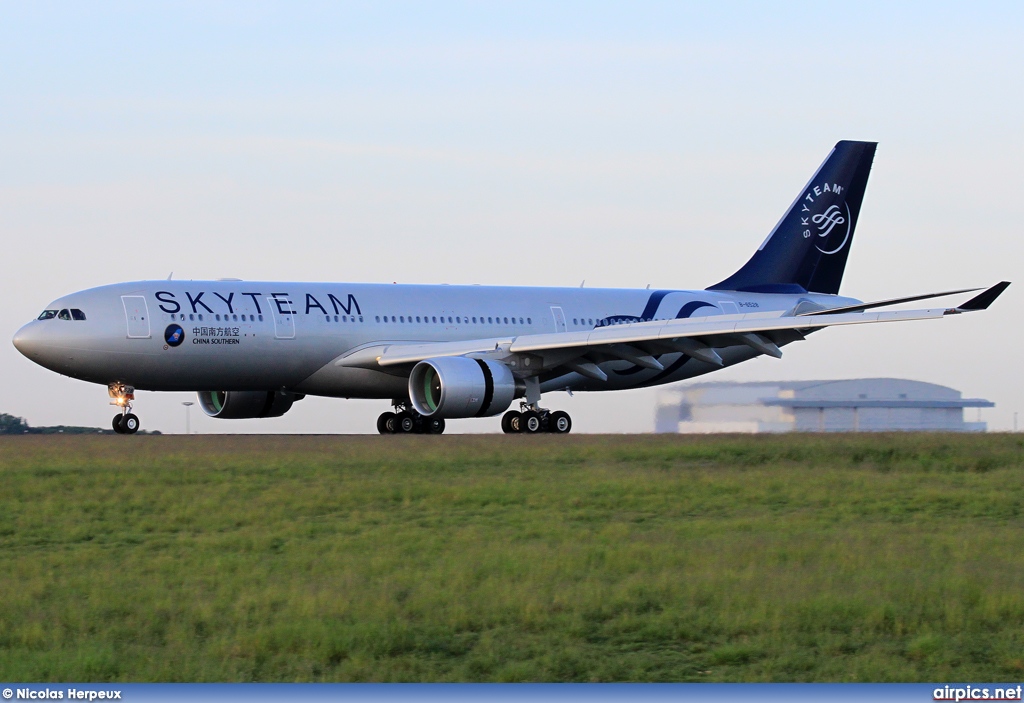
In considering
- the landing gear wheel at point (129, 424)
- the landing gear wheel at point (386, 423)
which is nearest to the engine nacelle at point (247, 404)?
the landing gear wheel at point (386, 423)

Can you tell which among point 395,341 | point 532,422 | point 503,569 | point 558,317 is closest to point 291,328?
point 395,341

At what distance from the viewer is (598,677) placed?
9016 mm

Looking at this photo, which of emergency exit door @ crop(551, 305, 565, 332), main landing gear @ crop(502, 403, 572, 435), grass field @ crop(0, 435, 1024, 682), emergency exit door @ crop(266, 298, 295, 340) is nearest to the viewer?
grass field @ crop(0, 435, 1024, 682)

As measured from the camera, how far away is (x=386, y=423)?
32844mm

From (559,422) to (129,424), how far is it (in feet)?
30.6

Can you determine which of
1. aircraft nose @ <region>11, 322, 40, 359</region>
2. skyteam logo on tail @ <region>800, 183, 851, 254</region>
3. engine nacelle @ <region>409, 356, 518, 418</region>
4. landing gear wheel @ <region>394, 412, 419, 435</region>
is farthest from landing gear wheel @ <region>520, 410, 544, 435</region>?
skyteam logo on tail @ <region>800, 183, 851, 254</region>

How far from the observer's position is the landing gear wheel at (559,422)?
31.3 metres

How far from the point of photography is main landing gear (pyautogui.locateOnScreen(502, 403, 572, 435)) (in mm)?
31250

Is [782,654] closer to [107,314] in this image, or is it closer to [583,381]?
[107,314]

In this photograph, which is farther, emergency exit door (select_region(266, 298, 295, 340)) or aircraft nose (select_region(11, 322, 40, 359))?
emergency exit door (select_region(266, 298, 295, 340))

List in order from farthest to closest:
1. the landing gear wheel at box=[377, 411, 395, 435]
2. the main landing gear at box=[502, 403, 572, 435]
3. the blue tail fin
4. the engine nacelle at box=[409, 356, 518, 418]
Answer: the blue tail fin, the landing gear wheel at box=[377, 411, 395, 435], the main landing gear at box=[502, 403, 572, 435], the engine nacelle at box=[409, 356, 518, 418]

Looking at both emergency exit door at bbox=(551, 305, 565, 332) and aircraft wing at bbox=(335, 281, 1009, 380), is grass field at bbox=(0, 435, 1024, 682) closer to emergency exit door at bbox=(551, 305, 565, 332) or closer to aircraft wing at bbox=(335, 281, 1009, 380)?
aircraft wing at bbox=(335, 281, 1009, 380)

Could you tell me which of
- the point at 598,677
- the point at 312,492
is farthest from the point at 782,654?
the point at 312,492

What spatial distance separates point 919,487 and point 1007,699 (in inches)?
442
